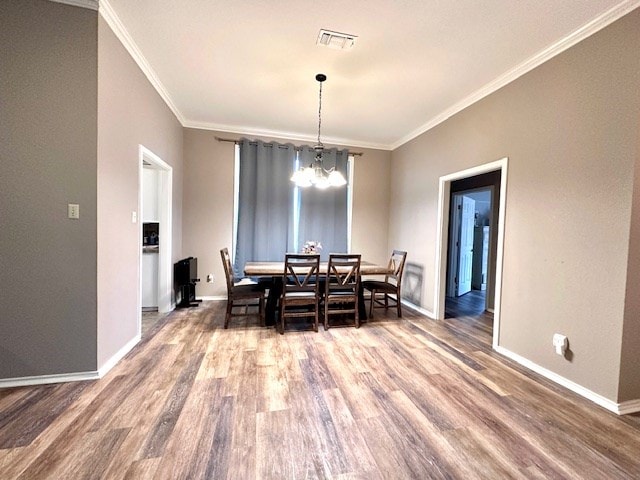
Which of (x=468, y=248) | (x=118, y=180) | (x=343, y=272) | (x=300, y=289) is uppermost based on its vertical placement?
(x=118, y=180)

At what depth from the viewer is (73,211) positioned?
2.02 meters

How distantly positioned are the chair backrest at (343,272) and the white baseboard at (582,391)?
172cm

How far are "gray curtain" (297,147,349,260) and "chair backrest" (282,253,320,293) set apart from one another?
138 cm

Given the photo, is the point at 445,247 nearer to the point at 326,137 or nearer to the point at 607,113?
the point at 607,113

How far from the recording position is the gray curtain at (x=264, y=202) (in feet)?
14.8

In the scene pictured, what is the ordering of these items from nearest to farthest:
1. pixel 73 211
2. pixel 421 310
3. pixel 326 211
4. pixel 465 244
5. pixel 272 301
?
1. pixel 73 211
2. pixel 272 301
3. pixel 421 310
4. pixel 326 211
5. pixel 465 244

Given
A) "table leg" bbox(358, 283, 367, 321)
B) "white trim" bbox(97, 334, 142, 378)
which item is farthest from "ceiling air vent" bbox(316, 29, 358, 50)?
"white trim" bbox(97, 334, 142, 378)

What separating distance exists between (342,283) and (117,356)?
2.26 metres

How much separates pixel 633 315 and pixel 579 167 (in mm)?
1098

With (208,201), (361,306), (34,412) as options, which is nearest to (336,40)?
(361,306)

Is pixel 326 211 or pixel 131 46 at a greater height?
pixel 131 46

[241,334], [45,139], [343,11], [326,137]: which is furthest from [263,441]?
[326,137]

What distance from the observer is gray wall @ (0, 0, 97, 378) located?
1913 millimetres

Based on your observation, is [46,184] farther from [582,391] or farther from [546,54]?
[582,391]
